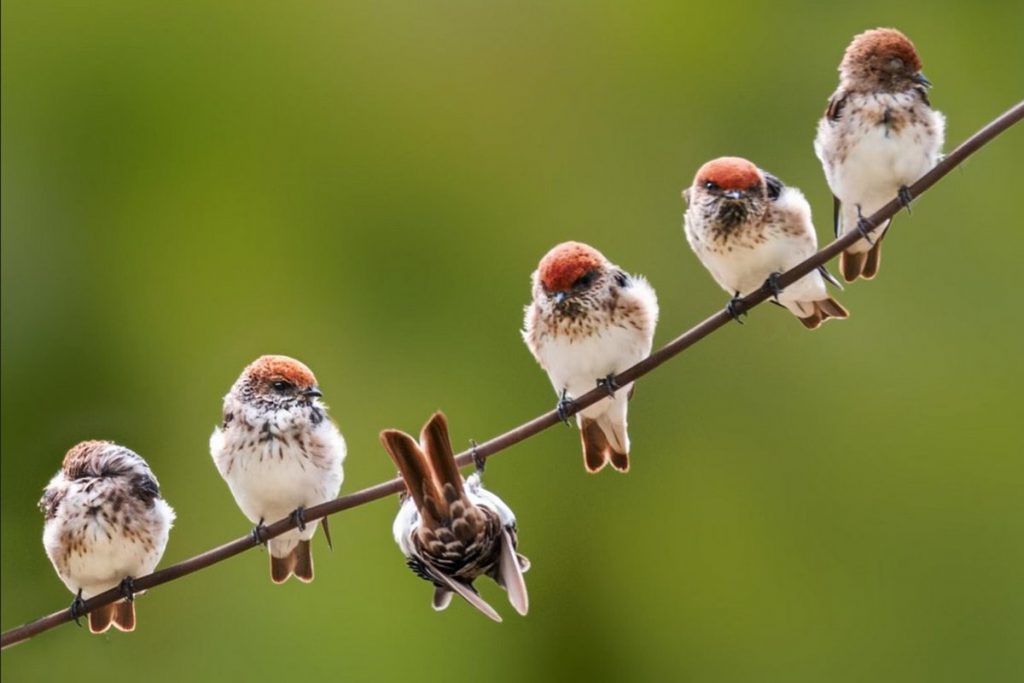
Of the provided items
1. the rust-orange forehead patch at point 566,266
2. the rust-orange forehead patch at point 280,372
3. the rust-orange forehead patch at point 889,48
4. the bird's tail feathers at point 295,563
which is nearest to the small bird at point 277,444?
the rust-orange forehead patch at point 280,372

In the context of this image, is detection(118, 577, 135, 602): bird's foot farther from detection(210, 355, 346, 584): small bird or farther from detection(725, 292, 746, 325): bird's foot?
detection(725, 292, 746, 325): bird's foot

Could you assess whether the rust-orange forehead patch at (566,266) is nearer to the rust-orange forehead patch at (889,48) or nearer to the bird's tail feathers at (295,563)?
the rust-orange forehead patch at (889,48)

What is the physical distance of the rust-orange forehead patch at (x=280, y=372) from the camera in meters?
4.51

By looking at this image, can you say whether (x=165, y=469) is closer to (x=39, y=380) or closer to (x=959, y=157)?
(x=39, y=380)

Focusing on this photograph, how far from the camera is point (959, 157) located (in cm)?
318

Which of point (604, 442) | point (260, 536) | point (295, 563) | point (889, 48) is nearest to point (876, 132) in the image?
point (889, 48)

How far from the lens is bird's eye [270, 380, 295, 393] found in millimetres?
4504

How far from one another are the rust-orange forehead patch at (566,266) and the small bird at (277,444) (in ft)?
2.37

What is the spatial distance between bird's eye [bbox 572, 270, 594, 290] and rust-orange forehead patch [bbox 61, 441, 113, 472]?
4.60 feet

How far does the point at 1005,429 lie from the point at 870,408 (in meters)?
0.80

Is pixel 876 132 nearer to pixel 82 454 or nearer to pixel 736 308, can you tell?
pixel 736 308

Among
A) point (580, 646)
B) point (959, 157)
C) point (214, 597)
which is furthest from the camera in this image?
point (580, 646)

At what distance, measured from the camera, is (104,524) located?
4355mm

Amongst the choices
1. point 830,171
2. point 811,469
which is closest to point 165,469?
point 811,469
